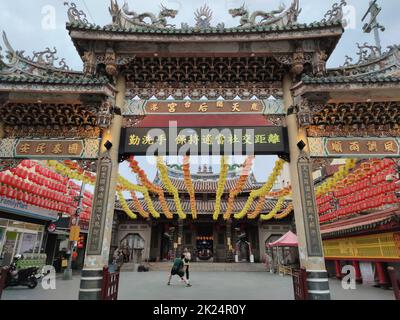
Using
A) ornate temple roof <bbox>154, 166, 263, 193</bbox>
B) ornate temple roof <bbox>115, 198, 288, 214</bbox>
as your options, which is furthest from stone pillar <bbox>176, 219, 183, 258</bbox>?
ornate temple roof <bbox>154, 166, 263, 193</bbox>

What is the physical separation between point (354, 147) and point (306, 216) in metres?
2.45

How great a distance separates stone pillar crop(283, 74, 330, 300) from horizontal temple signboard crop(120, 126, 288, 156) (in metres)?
0.35

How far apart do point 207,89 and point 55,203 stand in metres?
11.2

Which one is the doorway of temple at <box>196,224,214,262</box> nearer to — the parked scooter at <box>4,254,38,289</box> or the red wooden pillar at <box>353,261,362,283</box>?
the red wooden pillar at <box>353,261,362,283</box>

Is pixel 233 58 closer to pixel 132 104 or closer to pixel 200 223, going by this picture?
pixel 132 104

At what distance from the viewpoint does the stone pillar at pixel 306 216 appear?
19.4ft

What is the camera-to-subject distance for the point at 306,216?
6348 mm

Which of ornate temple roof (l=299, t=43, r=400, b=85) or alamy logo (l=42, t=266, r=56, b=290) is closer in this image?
ornate temple roof (l=299, t=43, r=400, b=85)

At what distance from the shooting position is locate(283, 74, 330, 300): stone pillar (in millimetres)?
5922

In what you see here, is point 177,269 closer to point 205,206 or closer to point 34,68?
point 34,68

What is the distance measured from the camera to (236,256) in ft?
76.8

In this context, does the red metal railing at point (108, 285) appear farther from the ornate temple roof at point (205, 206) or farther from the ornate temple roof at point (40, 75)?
the ornate temple roof at point (205, 206)

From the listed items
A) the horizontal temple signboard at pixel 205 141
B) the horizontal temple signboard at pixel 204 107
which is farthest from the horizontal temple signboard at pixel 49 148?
the horizontal temple signboard at pixel 204 107

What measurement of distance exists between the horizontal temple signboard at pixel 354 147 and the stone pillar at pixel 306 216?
41 cm
